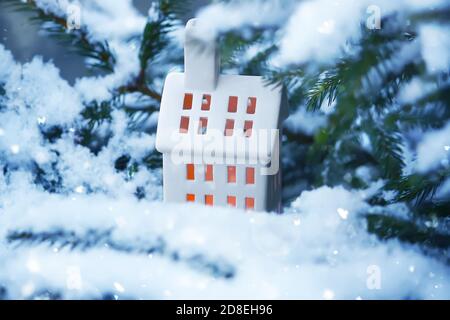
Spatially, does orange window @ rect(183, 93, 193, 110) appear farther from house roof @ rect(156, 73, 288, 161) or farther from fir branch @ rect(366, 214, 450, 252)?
fir branch @ rect(366, 214, 450, 252)

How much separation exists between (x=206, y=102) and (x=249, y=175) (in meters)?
0.08

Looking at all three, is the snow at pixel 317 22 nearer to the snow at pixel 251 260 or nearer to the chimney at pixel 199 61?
the chimney at pixel 199 61

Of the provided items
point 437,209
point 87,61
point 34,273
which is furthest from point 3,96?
point 437,209

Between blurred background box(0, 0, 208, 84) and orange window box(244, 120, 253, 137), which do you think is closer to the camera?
orange window box(244, 120, 253, 137)

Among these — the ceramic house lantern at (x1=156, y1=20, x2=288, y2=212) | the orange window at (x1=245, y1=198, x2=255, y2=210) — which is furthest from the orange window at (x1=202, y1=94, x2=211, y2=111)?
the orange window at (x1=245, y1=198, x2=255, y2=210)

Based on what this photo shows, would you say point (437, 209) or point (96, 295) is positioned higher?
point (437, 209)

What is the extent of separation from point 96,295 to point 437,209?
389 mm

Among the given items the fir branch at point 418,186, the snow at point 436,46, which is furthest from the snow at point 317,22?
the fir branch at point 418,186

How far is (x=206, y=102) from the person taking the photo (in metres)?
0.67

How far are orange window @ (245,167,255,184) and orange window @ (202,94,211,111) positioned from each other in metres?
0.07

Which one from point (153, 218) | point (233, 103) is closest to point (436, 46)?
point (233, 103)

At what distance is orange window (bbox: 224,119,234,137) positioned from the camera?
661 millimetres

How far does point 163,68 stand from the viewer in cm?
77

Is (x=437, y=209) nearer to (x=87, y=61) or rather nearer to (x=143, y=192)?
(x=143, y=192)
